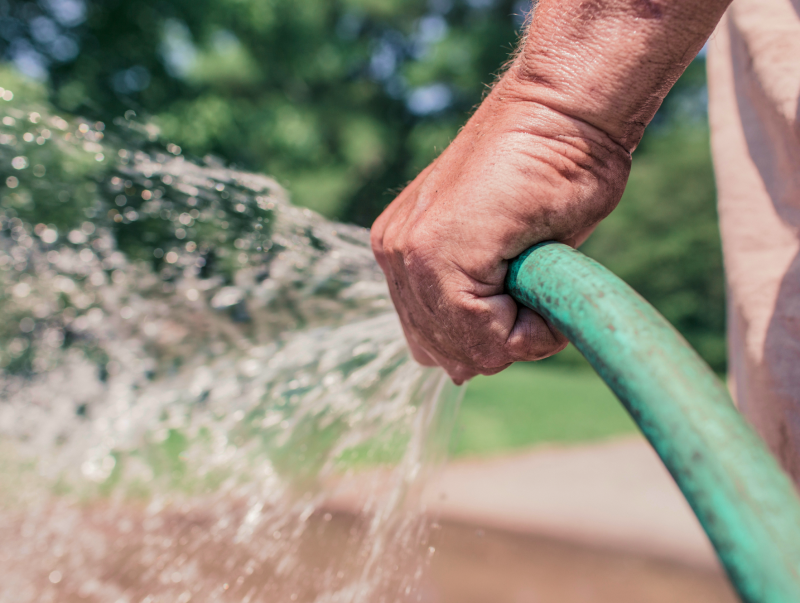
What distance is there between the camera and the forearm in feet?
2.87

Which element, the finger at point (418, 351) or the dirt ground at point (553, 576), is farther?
the dirt ground at point (553, 576)

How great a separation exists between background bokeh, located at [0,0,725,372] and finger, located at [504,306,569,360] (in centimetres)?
904

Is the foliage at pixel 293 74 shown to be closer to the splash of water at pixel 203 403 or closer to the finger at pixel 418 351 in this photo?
the splash of water at pixel 203 403

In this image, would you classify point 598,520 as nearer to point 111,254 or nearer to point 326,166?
point 111,254

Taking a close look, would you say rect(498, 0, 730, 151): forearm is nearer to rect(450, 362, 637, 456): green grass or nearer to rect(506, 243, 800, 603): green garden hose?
rect(506, 243, 800, 603): green garden hose

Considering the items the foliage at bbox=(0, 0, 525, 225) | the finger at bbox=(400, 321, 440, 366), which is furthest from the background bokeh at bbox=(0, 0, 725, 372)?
the finger at bbox=(400, 321, 440, 366)

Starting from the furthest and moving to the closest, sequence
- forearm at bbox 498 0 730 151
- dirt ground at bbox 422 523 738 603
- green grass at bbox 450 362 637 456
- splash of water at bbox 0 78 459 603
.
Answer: green grass at bbox 450 362 637 456
dirt ground at bbox 422 523 738 603
splash of water at bbox 0 78 459 603
forearm at bbox 498 0 730 151

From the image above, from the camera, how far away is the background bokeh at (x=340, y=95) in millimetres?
10266

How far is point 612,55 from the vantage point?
2.94ft

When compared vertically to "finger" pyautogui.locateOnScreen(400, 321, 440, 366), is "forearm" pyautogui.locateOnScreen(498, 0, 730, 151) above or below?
above

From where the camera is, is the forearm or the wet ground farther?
the wet ground

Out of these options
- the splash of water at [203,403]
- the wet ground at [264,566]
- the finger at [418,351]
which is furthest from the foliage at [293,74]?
the finger at [418,351]

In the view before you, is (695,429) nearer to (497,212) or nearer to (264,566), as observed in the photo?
(497,212)

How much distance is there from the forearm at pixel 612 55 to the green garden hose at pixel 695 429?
276 mm
